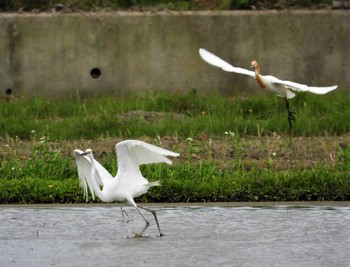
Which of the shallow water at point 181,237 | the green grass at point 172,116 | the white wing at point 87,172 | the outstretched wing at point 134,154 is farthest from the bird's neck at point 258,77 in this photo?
the outstretched wing at point 134,154

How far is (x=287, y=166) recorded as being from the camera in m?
11.9

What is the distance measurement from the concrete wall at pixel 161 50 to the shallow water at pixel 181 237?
516 centimetres

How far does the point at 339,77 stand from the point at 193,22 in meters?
2.11

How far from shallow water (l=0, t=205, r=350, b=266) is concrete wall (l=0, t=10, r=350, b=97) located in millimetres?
5161

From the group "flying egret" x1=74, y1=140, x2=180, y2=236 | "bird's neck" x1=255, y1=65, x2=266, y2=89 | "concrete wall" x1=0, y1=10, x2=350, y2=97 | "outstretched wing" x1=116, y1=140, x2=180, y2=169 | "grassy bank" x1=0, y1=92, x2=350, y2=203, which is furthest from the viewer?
"concrete wall" x1=0, y1=10, x2=350, y2=97

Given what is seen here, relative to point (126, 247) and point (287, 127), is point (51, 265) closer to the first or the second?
point (126, 247)

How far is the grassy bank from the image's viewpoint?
11.0 meters

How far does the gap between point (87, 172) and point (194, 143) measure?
2981 mm

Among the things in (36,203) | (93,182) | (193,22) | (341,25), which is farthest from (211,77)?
(93,182)

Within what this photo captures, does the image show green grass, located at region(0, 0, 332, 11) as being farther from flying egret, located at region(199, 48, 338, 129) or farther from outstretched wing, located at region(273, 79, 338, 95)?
outstretched wing, located at region(273, 79, 338, 95)

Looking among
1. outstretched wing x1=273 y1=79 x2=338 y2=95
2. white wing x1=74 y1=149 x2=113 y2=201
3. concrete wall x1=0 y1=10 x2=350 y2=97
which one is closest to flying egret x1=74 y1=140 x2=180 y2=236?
white wing x1=74 y1=149 x2=113 y2=201

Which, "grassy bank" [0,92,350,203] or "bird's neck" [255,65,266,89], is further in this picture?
"bird's neck" [255,65,266,89]

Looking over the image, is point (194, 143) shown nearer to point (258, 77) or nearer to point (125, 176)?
point (258, 77)

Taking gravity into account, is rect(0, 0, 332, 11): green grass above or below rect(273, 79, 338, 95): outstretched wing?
above
